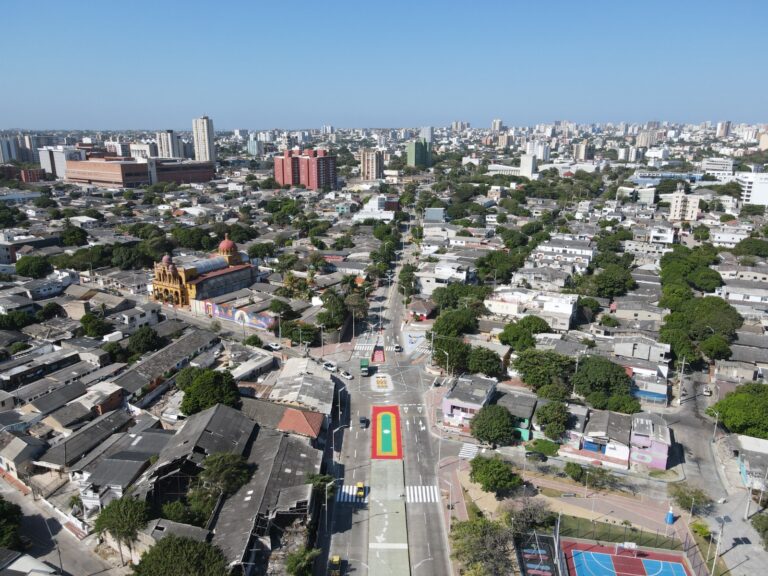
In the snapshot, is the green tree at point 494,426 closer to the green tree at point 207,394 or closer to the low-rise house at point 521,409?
the low-rise house at point 521,409

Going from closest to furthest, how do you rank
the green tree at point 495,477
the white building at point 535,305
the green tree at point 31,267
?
the green tree at point 495,477 → the white building at point 535,305 → the green tree at point 31,267

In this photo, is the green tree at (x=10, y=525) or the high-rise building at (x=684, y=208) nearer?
the green tree at (x=10, y=525)

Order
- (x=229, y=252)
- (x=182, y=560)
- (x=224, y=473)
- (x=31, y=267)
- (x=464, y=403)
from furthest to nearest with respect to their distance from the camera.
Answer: (x=31, y=267)
(x=229, y=252)
(x=464, y=403)
(x=224, y=473)
(x=182, y=560)

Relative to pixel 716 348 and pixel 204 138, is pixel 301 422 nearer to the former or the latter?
pixel 716 348

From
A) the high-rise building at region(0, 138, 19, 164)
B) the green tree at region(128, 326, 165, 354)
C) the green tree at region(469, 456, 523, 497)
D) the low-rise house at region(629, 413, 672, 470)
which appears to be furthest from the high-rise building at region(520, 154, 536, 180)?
the high-rise building at region(0, 138, 19, 164)

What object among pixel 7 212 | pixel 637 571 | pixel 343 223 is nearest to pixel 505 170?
pixel 343 223

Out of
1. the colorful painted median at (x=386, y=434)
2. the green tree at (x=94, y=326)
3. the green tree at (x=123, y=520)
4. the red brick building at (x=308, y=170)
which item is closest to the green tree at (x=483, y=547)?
the colorful painted median at (x=386, y=434)

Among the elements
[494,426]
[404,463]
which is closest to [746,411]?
[494,426]
